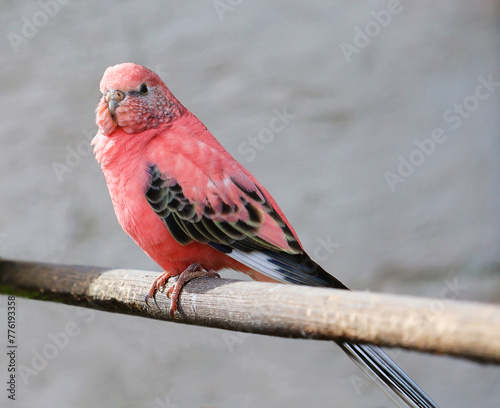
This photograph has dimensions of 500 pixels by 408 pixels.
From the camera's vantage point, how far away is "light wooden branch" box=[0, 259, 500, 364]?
2.43 ft

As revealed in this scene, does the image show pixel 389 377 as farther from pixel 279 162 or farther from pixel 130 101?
pixel 279 162

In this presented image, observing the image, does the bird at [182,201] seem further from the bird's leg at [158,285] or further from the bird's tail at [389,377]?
the bird's tail at [389,377]

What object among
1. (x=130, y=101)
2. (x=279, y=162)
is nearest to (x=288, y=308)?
(x=130, y=101)

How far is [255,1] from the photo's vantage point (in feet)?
9.14

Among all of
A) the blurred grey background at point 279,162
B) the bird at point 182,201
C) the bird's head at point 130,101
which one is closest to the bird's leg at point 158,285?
the bird at point 182,201

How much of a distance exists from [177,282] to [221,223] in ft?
0.61

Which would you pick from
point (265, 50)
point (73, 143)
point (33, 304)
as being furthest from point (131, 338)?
point (265, 50)

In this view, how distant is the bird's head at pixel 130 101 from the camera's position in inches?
57.0

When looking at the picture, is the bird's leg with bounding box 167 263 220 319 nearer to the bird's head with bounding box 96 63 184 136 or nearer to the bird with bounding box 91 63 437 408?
the bird with bounding box 91 63 437 408

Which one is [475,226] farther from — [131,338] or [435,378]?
[131,338]

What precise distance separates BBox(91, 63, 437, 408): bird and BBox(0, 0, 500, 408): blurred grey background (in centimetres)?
132

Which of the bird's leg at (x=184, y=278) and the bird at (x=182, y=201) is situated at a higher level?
the bird at (x=182, y=201)

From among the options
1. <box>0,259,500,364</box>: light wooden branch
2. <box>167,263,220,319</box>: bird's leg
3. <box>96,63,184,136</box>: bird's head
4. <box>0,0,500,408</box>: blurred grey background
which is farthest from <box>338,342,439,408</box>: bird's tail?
<box>0,0,500,408</box>: blurred grey background

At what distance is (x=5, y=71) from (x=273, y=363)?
1.94m
